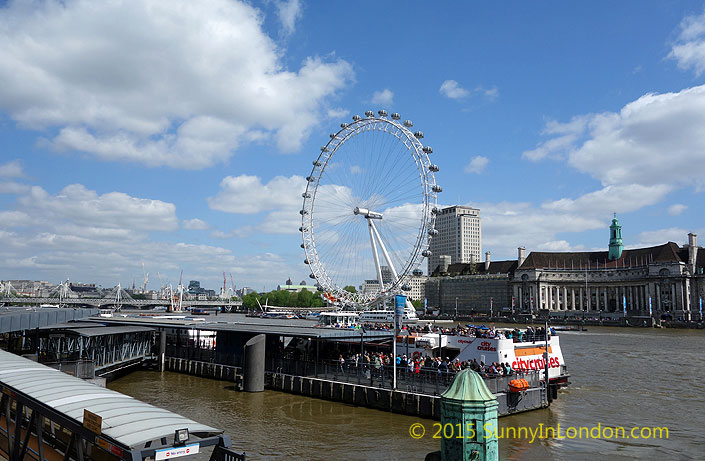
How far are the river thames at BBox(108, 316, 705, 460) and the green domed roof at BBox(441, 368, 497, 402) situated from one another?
14.0 metres

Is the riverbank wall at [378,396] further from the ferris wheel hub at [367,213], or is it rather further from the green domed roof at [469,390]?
the ferris wheel hub at [367,213]

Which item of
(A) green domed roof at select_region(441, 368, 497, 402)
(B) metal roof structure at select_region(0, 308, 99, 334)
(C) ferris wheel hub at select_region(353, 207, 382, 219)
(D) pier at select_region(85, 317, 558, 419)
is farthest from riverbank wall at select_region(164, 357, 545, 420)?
(C) ferris wheel hub at select_region(353, 207, 382, 219)

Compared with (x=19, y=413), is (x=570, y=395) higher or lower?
lower

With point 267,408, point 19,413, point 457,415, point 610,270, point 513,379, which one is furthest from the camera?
point 610,270

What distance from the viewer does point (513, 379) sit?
30.1 m

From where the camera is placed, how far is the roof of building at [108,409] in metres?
10.7

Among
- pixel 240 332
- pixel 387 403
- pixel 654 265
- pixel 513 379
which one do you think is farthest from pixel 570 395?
pixel 654 265

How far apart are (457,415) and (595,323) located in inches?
6386

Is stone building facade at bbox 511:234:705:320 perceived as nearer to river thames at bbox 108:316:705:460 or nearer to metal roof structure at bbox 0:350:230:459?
river thames at bbox 108:316:705:460

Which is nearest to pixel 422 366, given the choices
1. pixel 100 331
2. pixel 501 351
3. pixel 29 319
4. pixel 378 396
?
pixel 378 396

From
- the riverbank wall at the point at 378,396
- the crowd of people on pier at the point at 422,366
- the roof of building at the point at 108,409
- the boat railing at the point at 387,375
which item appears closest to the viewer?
the roof of building at the point at 108,409

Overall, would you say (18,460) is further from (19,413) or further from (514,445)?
(514,445)

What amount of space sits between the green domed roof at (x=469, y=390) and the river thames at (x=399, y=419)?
14.0 metres

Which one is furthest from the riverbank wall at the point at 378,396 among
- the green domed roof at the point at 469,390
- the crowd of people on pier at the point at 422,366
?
the green domed roof at the point at 469,390
